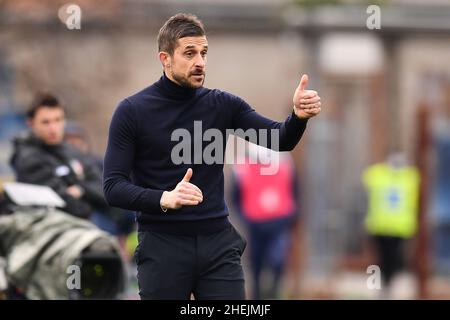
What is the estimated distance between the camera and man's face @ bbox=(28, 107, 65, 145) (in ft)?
34.8

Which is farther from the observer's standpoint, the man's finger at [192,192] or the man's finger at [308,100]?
the man's finger at [308,100]

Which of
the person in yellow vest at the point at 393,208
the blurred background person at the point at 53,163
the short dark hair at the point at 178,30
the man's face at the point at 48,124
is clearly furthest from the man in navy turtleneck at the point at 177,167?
the person in yellow vest at the point at 393,208

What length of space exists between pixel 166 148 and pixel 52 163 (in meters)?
3.28

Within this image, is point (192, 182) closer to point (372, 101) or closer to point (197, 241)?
point (197, 241)

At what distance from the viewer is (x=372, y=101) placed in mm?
21578

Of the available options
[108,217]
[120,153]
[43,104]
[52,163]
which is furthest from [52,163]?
[120,153]

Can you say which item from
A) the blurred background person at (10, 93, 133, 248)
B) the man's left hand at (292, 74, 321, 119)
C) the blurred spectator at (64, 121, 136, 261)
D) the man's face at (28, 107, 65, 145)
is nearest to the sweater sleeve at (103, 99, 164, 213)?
the man's left hand at (292, 74, 321, 119)

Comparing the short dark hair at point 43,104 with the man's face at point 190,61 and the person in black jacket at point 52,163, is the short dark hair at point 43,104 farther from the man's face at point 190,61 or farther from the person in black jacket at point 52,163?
the man's face at point 190,61

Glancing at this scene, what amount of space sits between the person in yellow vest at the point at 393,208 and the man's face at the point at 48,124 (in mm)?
8430

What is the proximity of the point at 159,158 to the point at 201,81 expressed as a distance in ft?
1.53

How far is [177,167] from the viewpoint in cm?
750

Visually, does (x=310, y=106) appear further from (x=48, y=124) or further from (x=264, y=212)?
(x=264, y=212)

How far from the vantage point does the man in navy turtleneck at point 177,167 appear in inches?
294
